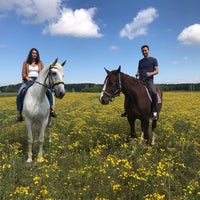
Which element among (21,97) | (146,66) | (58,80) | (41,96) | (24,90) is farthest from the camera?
(146,66)

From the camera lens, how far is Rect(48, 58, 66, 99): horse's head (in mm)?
6918

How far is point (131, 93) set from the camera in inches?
333

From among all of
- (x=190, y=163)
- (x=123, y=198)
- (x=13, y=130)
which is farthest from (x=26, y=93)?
(x=190, y=163)

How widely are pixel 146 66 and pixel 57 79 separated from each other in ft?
11.1

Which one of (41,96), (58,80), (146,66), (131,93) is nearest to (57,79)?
(58,80)

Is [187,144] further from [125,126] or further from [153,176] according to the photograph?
[125,126]

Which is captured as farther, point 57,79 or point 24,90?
point 24,90

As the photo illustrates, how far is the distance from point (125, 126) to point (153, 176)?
5.51 meters

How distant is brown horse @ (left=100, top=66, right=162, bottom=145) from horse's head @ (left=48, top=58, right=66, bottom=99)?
1.49 metres

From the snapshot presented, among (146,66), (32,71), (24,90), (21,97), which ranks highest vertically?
(146,66)

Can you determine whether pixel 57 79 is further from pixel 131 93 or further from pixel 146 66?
pixel 146 66

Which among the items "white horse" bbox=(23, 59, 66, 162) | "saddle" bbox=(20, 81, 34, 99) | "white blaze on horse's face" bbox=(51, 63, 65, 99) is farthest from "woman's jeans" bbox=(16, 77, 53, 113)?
"white blaze on horse's face" bbox=(51, 63, 65, 99)

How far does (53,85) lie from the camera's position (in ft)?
23.1

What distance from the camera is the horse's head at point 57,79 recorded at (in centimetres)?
692
